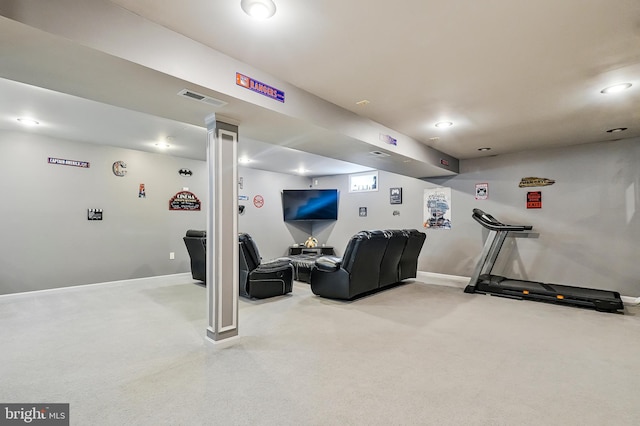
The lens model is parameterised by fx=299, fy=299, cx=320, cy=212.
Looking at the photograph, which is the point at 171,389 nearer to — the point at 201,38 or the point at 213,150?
the point at 213,150

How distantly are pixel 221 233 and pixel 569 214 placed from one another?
5720 millimetres

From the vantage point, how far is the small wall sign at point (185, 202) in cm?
658

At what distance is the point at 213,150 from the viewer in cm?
296

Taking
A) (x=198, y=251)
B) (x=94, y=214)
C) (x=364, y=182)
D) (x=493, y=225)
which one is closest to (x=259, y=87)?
(x=198, y=251)

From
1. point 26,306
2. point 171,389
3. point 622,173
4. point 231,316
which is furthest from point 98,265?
point 622,173

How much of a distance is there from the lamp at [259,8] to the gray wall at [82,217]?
5250 millimetres

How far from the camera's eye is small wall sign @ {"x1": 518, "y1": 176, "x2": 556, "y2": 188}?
537cm

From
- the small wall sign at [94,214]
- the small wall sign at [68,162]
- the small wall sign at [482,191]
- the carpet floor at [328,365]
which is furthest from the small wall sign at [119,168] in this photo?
the small wall sign at [482,191]

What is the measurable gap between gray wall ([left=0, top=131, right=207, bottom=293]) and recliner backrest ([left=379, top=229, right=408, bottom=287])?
4.40 meters

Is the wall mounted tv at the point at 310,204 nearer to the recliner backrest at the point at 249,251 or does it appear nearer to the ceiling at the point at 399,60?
the recliner backrest at the point at 249,251

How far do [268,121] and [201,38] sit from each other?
1.03 metres

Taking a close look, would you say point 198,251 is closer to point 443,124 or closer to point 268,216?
point 268,216

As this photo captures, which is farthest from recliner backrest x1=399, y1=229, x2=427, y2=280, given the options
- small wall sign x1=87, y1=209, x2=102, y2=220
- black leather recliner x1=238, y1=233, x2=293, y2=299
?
small wall sign x1=87, y1=209, x2=102, y2=220

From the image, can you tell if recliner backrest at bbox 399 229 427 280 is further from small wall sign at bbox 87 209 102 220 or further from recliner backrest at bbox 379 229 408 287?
small wall sign at bbox 87 209 102 220
